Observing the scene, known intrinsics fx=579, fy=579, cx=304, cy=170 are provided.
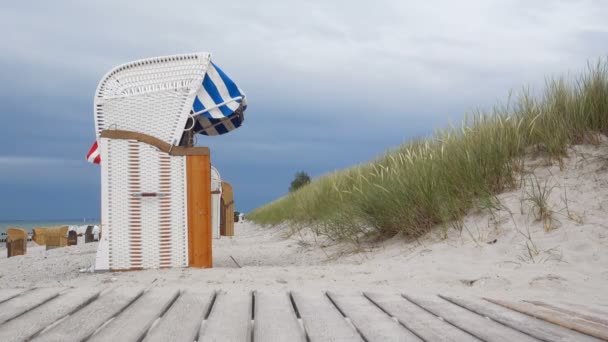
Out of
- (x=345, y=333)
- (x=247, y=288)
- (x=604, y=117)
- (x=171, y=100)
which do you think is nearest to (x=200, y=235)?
(x=171, y=100)

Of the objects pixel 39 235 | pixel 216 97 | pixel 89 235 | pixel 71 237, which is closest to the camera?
pixel 216 97

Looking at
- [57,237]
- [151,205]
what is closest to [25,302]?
[151,205]

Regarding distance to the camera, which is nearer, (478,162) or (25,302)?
(25,302)

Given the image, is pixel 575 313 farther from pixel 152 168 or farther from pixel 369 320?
pixel 152 168

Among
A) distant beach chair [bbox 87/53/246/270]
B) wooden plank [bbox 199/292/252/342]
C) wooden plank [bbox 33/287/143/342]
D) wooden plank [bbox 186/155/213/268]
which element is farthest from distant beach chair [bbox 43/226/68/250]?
wooden plank [bbox 199/292/252/342]

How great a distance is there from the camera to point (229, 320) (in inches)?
106

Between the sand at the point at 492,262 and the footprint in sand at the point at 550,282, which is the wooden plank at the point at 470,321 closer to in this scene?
the sand at the point at 492,262

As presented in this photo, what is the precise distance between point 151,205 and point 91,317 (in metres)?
2.93

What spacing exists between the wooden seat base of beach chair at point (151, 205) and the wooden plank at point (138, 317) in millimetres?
2217

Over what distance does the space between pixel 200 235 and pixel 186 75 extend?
161cm

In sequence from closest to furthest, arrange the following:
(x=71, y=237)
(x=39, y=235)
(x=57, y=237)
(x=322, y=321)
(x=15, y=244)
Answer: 1. (x=322, y=321)
2. (x=15, y=244)
3. (x=57, y=237)
4. (x=39, y=235)
5. (x=71, y=237)

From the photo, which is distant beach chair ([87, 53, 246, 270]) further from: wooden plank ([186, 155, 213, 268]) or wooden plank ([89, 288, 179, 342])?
wooden plank ([89, 288, 179, 342])

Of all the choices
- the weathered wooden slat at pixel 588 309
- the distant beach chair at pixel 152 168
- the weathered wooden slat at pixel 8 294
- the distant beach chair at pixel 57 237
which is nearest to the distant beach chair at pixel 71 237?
the distant beach chair at pixel 57 237

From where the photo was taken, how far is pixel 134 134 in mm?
5645
